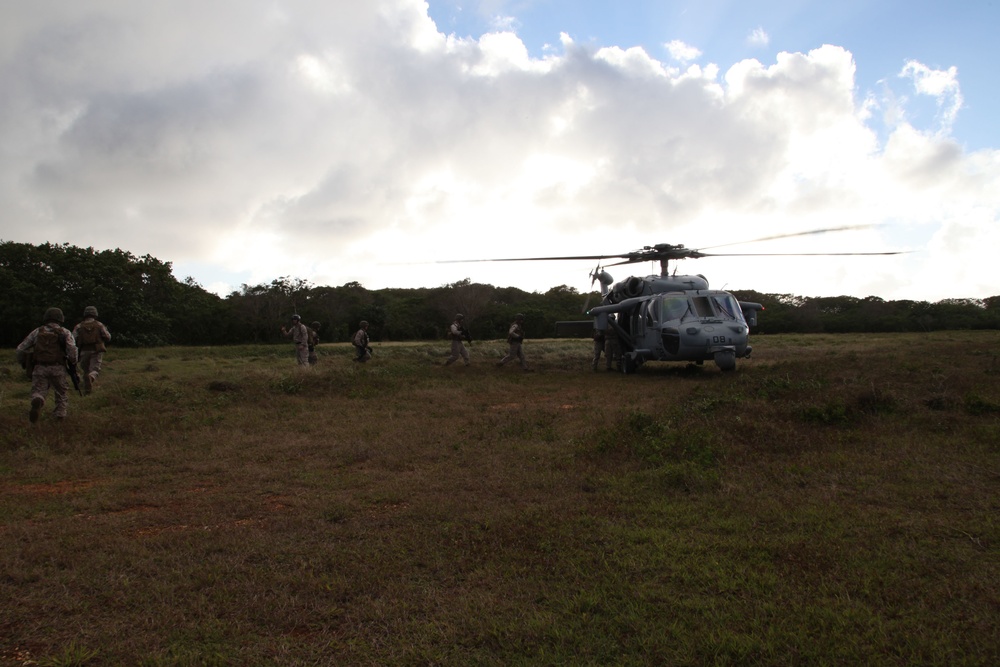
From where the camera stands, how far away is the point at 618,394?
12.9 m

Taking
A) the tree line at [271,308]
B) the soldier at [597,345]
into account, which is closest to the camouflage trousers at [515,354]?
the soldier at [597,345]

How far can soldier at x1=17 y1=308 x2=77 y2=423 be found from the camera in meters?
9.38

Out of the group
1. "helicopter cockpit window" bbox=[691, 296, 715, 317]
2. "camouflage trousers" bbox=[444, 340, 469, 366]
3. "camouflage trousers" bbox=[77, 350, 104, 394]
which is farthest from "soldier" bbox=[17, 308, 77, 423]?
"helicopter cockpit window" bbox=[691, 296, 715, 317]

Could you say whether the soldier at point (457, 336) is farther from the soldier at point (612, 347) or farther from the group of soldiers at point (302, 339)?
the soldier at point (612, 347)

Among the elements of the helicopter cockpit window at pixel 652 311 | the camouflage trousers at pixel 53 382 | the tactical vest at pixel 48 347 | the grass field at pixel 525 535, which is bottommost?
the grass field at pixel 525 535

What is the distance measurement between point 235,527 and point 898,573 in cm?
460

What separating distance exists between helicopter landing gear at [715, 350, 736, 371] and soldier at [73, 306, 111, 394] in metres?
13.0

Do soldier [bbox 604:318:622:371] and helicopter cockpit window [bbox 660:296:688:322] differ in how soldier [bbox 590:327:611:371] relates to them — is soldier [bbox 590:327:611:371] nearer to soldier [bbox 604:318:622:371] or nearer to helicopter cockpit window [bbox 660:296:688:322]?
soldier [bbox 604:318:622:371]

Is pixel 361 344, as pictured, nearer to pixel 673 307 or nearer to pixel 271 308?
pixel 673 307

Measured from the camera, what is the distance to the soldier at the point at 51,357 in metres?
9.38

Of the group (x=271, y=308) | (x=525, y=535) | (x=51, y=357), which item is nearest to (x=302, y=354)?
(x=51, y=357)

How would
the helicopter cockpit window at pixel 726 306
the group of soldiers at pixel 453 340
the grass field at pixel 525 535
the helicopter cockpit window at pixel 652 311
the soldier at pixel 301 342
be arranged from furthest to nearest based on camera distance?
the group of soldiers at pixel 453 340 < the soldier at pixel 301 342 < the helicopter cockpit window at pixel 652 311 < the helicopter cockpit window at pixel 726 306 < the grass field at pixel 525 535

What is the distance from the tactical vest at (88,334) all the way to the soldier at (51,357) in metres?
2.03

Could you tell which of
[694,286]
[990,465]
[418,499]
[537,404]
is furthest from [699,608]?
[694,286]
